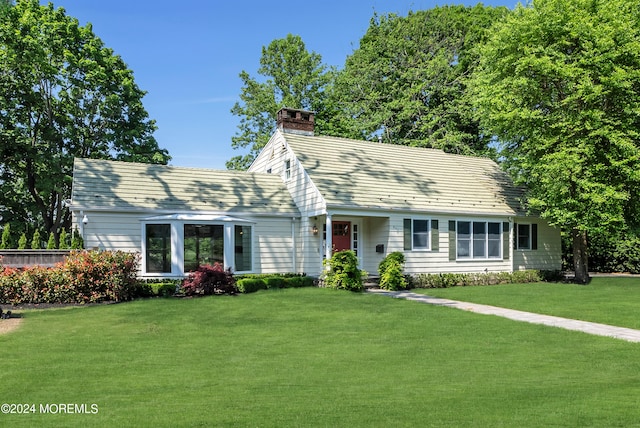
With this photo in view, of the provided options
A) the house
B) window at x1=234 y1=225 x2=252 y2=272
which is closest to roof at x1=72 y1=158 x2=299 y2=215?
the house

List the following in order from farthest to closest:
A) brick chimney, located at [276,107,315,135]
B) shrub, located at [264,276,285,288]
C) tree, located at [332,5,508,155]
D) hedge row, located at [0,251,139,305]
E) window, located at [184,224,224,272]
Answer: tree, located at [332,5,508,155]
brick chimney, located at [276,107,315,135]
window, located at [184,224,224,272]
shrub, located at [264,276,285,288]
hedge row, located at [0,251,139,305]

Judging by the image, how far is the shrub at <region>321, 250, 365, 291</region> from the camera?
1648cm

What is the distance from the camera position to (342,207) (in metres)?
17.8

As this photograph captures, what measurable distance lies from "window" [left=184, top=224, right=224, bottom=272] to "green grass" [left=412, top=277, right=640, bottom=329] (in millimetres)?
7269

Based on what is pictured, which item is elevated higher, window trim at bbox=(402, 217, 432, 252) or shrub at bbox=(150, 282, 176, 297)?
window trim at bbox=(402, 217, 432, 252)

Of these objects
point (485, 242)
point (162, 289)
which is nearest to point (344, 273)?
point (162, 289)

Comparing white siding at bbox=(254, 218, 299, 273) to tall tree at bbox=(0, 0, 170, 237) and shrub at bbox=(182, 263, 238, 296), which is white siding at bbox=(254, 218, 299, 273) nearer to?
shrub at bbox=(182, 263, 238, 296)

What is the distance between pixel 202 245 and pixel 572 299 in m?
11.9

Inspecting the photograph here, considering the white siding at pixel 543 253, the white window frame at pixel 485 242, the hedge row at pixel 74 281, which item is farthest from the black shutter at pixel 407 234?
the hedge row at pixel 74 281

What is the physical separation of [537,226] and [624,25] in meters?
9.02

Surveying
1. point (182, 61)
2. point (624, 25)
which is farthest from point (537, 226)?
point (182, 61)

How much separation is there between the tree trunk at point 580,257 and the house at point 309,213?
217 cm

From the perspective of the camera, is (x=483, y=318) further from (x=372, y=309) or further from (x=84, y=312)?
(x=84, y=312)

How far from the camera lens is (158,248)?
16969mm
